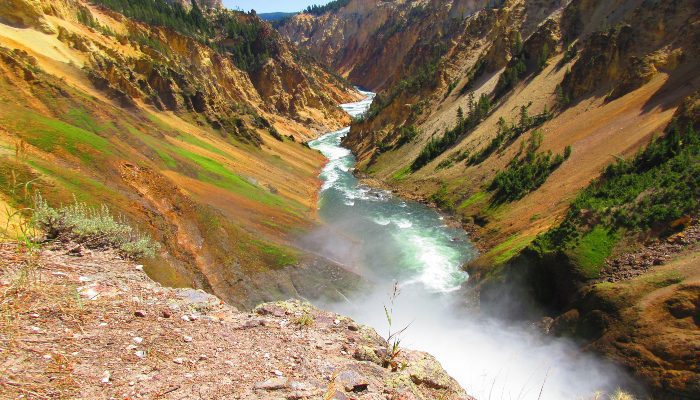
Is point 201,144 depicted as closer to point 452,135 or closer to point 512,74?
point 452,135

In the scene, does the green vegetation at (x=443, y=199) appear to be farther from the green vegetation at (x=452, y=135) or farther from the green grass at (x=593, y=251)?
the green grass at (x=593, y=251)

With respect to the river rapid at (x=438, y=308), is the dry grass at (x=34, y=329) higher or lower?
higher

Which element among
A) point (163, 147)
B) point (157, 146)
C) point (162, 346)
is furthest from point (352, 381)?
point (163, 147)

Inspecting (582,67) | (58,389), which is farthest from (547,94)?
(58,389)

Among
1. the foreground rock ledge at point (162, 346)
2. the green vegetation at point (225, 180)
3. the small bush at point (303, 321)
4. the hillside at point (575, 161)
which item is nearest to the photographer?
the foreground rock ledge at point (162, 346)

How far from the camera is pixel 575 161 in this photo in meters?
31.7

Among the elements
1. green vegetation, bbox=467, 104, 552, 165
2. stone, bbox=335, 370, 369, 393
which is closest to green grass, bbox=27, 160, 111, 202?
stone, bbox=335, 370, 369, 393

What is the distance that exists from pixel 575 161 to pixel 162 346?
33.3 meters

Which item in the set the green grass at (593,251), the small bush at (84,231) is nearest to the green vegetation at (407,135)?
the green grass at (593,251)

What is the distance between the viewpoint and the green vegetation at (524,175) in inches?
1296

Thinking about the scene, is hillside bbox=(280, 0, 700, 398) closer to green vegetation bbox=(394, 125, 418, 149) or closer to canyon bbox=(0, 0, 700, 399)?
canyon bbox=(0, 0, 700, 399)

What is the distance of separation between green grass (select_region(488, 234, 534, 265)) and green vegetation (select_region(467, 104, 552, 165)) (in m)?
17.4

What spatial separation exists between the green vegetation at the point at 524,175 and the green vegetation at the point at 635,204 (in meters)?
8.40

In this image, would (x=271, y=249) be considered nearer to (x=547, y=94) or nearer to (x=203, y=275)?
(x=203, y=275)
